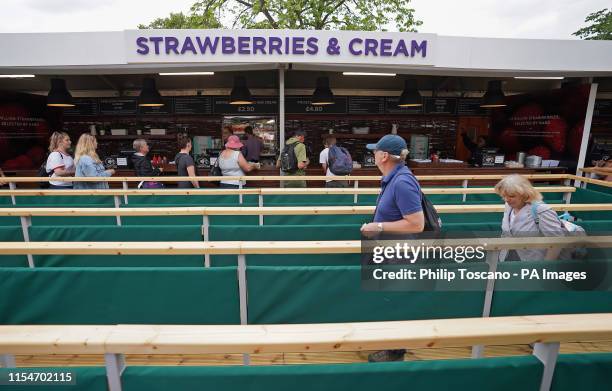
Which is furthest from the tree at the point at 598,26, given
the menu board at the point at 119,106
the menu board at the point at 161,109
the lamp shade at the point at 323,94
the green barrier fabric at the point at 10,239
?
the green barrier fabric at the point at 10,239

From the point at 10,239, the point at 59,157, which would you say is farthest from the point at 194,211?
the point at 59,157

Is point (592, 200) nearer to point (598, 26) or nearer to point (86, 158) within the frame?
point (86, 158)

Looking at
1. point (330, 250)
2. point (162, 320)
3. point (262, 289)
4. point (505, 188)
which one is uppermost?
point (505, 188)

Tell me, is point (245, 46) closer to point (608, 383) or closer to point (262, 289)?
point (262, 289)

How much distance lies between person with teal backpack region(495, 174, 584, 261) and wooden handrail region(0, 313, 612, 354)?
3.68ft

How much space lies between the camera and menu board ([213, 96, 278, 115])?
28.4ft

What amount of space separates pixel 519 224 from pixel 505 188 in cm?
25

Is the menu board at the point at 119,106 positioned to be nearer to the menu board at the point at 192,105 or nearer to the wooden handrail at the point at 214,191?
the menu board at the point at 192,105

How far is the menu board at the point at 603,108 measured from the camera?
9086mm

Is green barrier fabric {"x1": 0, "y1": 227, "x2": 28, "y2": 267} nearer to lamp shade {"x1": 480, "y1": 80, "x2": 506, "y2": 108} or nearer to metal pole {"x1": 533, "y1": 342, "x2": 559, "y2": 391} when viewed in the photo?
metal pole {"x1": 533, "y1": 342, "x2": 559, "y2": 391}

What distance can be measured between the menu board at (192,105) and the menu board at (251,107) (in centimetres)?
19

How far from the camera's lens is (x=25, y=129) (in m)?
8.08

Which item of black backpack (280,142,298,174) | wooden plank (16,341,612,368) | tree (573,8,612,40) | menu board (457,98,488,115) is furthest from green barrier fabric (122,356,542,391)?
tree (573,8,612,40)

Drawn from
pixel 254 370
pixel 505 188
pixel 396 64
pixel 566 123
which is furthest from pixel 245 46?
pixel 566 123
